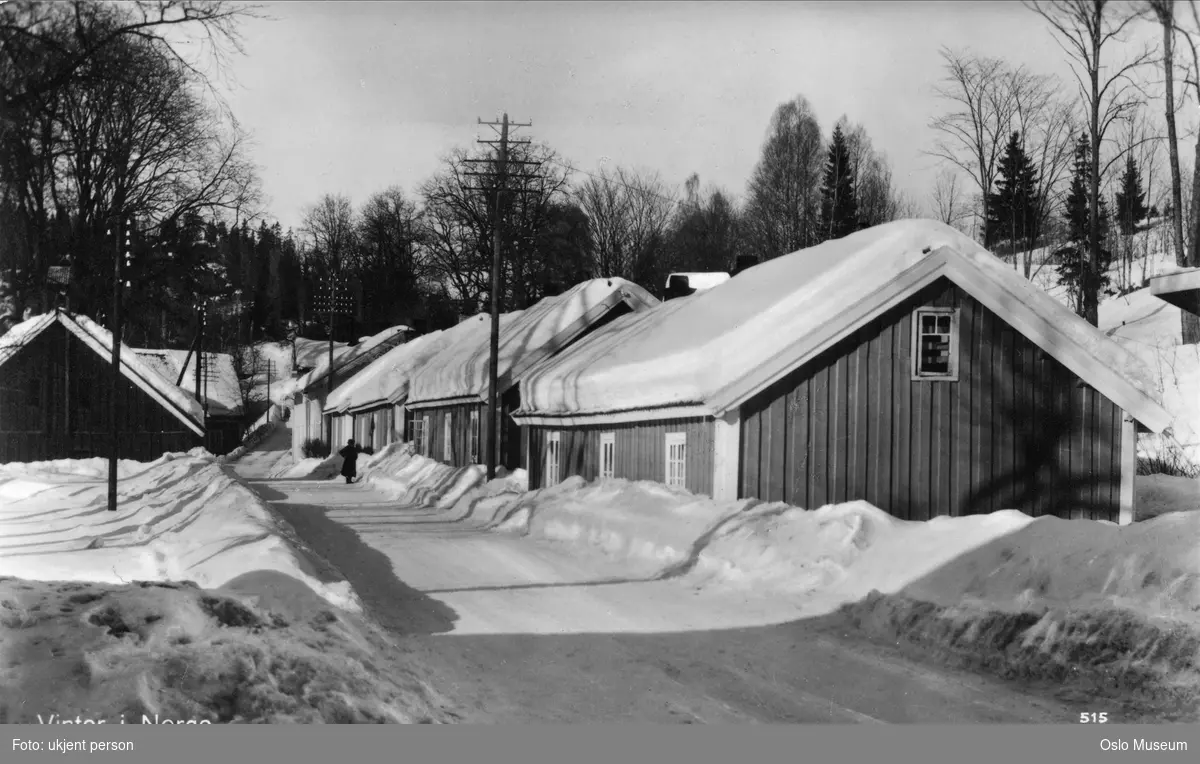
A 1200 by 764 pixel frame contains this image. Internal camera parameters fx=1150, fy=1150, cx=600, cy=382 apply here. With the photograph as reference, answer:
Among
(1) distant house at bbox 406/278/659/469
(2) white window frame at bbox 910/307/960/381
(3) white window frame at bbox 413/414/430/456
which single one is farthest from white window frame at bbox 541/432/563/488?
(3) white window frame at bbox 413/414/430/456

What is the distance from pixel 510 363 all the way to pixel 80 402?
1494 centimetres

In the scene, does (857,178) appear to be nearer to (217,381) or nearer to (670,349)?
(670,349)

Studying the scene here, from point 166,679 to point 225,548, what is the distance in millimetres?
6645

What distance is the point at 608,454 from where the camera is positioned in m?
21.2

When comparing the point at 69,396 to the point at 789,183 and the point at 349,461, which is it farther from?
the point at 789,183

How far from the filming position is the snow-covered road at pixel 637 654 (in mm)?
7238

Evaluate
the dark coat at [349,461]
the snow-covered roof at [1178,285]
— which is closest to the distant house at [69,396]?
the dark coat at [349,461]

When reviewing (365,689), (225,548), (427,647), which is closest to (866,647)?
(427,647)

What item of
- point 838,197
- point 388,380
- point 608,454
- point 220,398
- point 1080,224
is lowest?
point 608,454

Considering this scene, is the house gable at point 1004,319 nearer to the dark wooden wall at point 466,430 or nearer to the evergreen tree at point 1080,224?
the evergreen tree at point 1080,224

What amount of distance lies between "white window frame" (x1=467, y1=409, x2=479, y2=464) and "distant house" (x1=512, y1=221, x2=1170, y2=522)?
1514 centimetres

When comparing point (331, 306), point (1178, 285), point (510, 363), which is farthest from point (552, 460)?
point (331, 306)

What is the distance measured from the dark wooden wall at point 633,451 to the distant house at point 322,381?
38186 millimetres

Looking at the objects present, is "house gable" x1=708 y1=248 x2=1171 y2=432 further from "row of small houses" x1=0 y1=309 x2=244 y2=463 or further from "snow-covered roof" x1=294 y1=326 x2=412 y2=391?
"snow-covered roof" x1=294 y1=326 x2=412 y2=391
